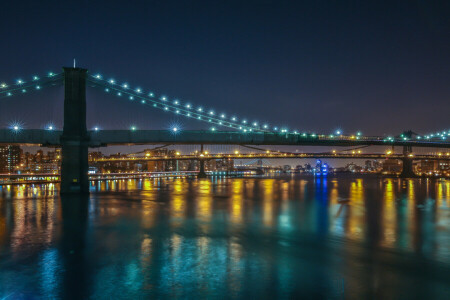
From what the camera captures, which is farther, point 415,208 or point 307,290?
point 415,208

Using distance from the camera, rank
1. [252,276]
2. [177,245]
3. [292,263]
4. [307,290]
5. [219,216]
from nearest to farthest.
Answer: [307,290] → [252,276] → [292,263] → [177,245] → [219,216]

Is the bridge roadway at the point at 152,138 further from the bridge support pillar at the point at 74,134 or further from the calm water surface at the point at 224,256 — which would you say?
the calm water surface at the point at 224,256

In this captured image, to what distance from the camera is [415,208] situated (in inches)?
1102

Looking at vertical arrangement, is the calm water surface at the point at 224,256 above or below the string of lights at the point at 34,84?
below

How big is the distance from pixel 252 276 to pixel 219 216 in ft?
42.2

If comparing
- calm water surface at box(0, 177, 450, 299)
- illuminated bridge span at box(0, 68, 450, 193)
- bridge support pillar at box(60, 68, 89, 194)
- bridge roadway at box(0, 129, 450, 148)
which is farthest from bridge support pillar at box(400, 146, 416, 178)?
bridge support pillar at box(60, 68, 89, 194)

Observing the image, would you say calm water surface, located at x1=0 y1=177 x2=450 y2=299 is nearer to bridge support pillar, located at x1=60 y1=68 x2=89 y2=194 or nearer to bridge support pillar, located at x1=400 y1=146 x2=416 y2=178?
bridge support pillar, located at x1=60 y1=68 x2=89 y2=194

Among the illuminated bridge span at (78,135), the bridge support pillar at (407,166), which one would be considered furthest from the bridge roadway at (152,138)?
the bridge support pillar at (407,166)

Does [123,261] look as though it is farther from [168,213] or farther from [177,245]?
[168,213]

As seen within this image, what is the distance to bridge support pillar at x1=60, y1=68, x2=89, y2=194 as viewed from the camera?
114 ft

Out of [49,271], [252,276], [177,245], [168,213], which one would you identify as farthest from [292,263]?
[168,213]

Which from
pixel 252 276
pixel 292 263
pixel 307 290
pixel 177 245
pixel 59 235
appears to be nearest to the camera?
pixel 307 290

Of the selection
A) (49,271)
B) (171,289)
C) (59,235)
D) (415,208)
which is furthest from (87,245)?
(415,208)

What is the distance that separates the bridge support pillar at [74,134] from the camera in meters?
34.9
